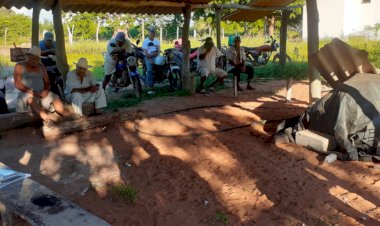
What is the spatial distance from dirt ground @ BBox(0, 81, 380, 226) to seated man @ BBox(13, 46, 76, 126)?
382 millimetres

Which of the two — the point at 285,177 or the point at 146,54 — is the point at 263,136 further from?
the point at 146,54

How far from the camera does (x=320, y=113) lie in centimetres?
586

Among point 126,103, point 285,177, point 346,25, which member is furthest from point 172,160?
point 346,25

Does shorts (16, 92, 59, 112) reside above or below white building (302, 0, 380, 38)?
below

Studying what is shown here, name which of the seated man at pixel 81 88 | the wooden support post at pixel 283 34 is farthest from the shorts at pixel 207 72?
the wooden support post at pixel 283 34

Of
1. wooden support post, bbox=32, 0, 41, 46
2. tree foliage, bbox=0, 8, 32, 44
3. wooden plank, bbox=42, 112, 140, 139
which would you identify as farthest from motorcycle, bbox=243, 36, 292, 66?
tree foliage, bbox=0, 8, 32, 44

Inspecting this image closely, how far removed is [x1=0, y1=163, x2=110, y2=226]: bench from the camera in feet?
9.02

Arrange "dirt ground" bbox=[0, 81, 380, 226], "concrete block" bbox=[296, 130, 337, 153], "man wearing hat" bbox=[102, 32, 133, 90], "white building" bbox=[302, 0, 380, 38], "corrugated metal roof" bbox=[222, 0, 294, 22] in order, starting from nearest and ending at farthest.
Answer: "dirt ground" bbox=[0, 81, 380, 226] < "concrete block" bbox=[296, 130, 337, 153] < "man wearing hat" bbox=[102, 32, 133, 90] < "corrugated metal roof" bbox=[222, 0, 294, 22] < "white building" bbox=[302, 0, 380, 38]

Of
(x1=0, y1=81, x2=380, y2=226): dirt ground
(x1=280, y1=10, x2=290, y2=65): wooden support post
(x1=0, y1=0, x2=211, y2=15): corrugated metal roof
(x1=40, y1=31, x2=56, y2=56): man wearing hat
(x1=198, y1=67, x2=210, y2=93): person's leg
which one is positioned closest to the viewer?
(x1=0, y1=81, x2=380, y2=226): dirt ground

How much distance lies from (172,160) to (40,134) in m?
2.32

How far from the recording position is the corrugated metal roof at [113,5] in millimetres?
7551

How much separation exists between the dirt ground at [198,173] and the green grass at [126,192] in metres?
0.04

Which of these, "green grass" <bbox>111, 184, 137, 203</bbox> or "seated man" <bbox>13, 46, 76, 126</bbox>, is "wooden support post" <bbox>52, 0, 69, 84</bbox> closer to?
"seated man" <bbox>13, 46, 76, 126</bbox>

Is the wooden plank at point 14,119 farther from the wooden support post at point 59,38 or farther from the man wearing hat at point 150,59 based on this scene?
the man wearing hat at point 150,59
